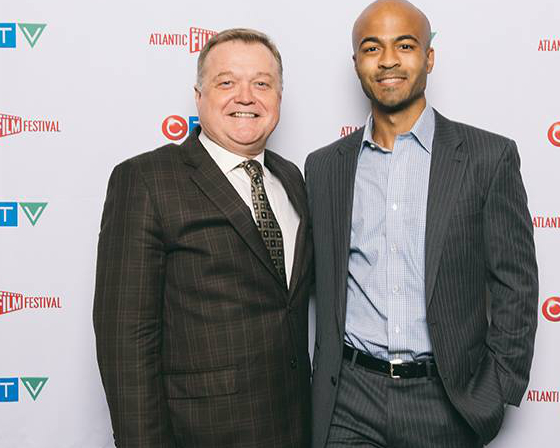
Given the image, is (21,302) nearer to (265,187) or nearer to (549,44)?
(265,187)

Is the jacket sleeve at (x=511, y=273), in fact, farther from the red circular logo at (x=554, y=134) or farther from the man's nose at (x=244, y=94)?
the man's nose at (x=244, y=94)

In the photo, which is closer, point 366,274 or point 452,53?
point 366,274

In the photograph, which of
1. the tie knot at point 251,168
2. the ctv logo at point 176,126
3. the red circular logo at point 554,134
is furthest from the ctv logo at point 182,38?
the red circular logo at point 554,134

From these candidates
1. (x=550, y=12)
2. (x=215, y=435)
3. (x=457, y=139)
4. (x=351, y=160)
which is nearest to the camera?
(x=215, y=435)

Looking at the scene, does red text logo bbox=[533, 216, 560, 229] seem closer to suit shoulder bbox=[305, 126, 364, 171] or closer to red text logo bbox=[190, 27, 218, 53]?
suit shoulder bbox=[305, 126, 364, 171]

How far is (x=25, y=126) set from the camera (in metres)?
1.95

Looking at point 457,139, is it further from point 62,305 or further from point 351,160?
point 62,305

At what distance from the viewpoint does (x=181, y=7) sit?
1.92m

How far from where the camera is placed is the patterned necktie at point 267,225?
1495 millimetres

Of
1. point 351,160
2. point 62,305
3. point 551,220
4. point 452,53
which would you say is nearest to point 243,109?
point 351,160

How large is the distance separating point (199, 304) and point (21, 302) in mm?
855

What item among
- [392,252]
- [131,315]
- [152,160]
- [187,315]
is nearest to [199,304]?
[187,315]

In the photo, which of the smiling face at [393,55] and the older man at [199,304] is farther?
the smiling face at [393,55]

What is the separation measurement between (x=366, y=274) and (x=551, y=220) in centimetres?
77
